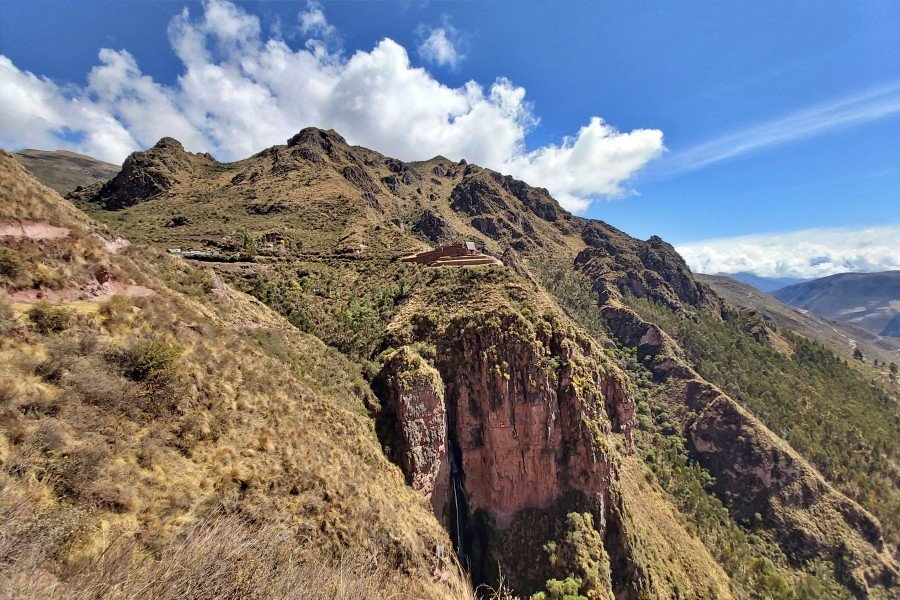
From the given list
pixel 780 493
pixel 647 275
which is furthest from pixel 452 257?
pixel 647 275

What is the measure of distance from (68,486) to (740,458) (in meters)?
104

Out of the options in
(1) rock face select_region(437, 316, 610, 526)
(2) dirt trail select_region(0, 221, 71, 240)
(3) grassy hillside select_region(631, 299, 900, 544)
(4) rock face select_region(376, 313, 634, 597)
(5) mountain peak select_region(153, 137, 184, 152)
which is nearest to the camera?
(2) dirt trail select_region(0, 221, 71, 240)

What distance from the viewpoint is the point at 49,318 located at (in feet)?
49.1

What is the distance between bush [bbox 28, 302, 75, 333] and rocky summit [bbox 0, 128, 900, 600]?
0.10 meters

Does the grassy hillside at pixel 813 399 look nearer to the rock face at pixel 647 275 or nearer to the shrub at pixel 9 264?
the rock face at pixel 647 275

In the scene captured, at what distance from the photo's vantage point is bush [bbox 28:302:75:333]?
14648 mm

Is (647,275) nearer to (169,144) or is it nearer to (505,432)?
(505,432)

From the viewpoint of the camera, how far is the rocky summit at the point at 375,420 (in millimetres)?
12773

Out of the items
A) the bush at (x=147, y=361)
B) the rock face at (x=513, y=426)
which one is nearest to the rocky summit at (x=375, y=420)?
the bush at (x=147, y=361)

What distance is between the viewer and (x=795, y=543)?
65125 mm

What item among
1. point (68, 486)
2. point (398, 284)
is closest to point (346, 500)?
point (68, 486)

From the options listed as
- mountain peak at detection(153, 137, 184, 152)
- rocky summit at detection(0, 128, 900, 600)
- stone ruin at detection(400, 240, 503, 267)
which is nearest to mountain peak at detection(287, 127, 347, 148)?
rocky summit at detection(0, 128, 900, 600)

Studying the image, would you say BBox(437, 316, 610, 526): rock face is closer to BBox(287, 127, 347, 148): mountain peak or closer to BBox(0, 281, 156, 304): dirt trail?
BBox(0, 281, 156, 304): dirt trail

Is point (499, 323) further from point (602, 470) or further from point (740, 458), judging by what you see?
point (740, 458)
